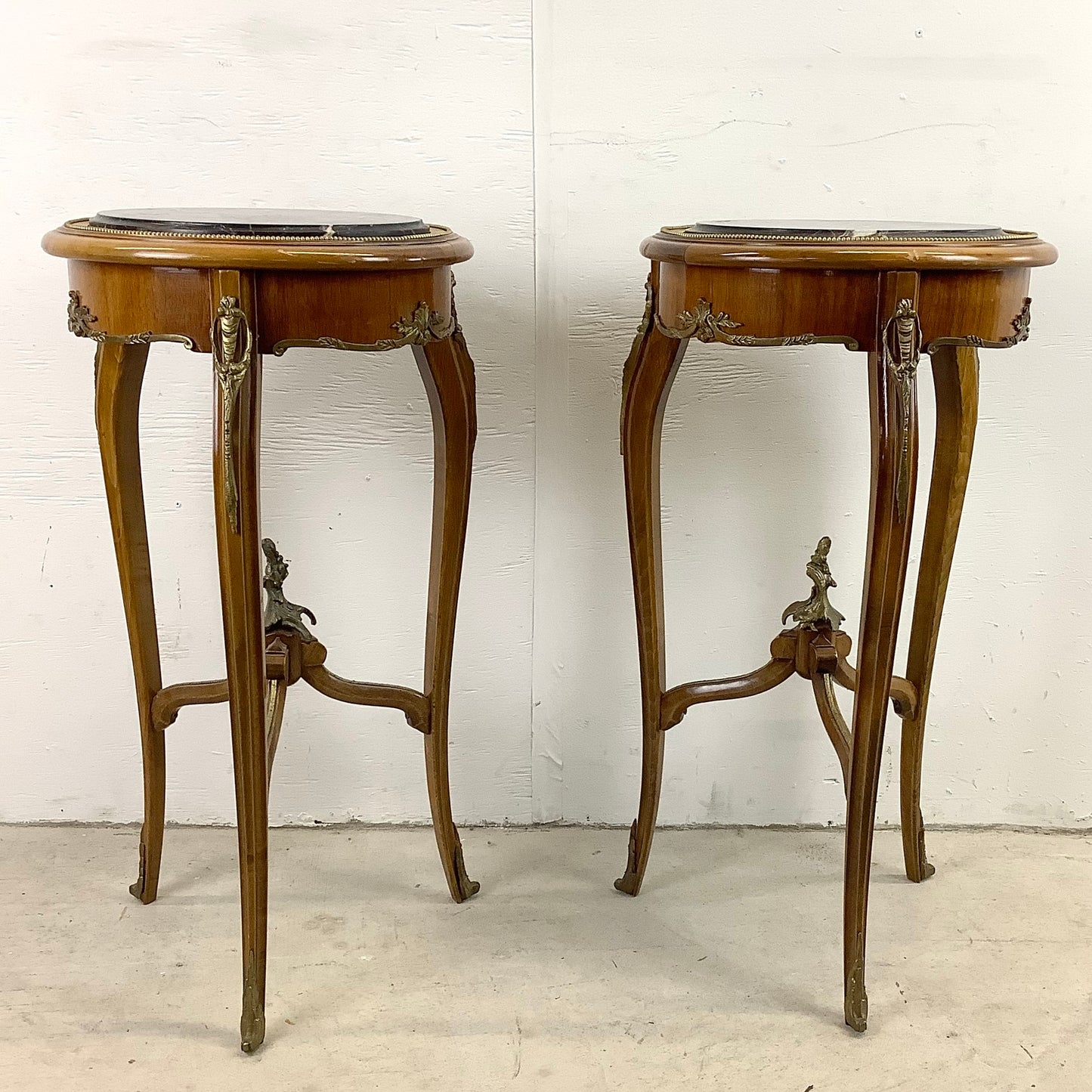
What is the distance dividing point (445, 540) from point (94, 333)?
1.90ft

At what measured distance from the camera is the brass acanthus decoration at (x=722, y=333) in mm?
1481

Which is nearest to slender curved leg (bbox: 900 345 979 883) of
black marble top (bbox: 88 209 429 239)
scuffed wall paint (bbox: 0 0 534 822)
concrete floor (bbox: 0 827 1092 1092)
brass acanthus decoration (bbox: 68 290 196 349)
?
concrete floor (bbox: 0 827 1092 1092)

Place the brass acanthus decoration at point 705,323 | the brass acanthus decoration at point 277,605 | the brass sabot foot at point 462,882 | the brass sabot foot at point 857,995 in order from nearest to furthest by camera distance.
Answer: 1. the brass acanthus decoration at point 705,323
2. the brass sabot foot at point 857,995
3. the brass acanthus decoration at point 277,605
4. the brass sabot foot at point 462,882

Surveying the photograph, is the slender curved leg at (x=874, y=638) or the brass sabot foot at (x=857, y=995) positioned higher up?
the slender curved leg at (x=874, y=638)

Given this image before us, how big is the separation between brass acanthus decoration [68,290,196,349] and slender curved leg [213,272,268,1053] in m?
0.07

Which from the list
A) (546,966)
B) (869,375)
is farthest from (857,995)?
(869,375)

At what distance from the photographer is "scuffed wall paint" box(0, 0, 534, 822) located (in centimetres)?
191

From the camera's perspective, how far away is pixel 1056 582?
2135 mm

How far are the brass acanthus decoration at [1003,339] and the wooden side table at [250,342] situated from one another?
0.61 m

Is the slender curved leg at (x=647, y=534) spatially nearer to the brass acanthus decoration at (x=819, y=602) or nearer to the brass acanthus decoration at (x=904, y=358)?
the brass acanthus decoration at (x=819, y=602)

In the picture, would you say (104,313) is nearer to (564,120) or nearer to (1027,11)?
(564,120)

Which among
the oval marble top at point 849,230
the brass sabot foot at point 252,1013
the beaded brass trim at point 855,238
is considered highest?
the oval marble top at point 849,230

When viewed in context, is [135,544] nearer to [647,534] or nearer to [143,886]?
[143,886]

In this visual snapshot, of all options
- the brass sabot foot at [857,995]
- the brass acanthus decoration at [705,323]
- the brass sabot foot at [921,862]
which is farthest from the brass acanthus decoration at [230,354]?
the brass sabot foot at [921,862]
